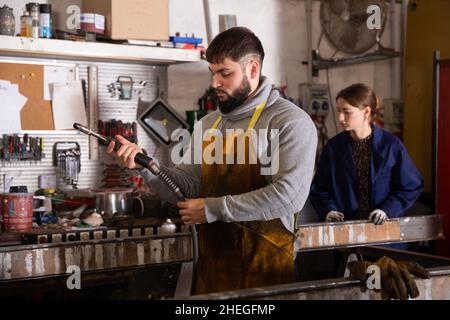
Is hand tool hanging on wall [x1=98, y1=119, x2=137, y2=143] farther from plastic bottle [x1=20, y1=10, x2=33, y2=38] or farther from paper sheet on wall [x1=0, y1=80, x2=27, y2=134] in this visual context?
plastic bottle [x1=20, y1=10, x2=33, y2=38]

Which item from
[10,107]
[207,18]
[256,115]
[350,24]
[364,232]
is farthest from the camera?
[350,24]

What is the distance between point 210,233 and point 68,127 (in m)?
1.76

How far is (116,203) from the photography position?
11.7 feet

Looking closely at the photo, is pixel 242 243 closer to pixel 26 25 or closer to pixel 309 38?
pixel 26 25

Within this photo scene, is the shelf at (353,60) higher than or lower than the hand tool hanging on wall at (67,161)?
higher

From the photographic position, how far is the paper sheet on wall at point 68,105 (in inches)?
153

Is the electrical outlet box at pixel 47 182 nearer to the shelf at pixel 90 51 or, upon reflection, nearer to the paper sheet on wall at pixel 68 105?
the paper sheet on wall at pixel 68 105

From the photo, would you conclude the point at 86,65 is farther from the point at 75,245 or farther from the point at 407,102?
the point at 407,102

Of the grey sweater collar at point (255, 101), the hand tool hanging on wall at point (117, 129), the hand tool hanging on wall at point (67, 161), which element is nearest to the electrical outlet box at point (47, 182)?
the hand tool hanging on wall at point (67, 161)

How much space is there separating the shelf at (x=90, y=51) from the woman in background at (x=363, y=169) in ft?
3.10

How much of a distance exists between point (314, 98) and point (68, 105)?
1.75 meters

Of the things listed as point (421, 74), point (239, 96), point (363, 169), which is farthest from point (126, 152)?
point (421, 74)

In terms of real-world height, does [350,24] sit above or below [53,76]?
above
